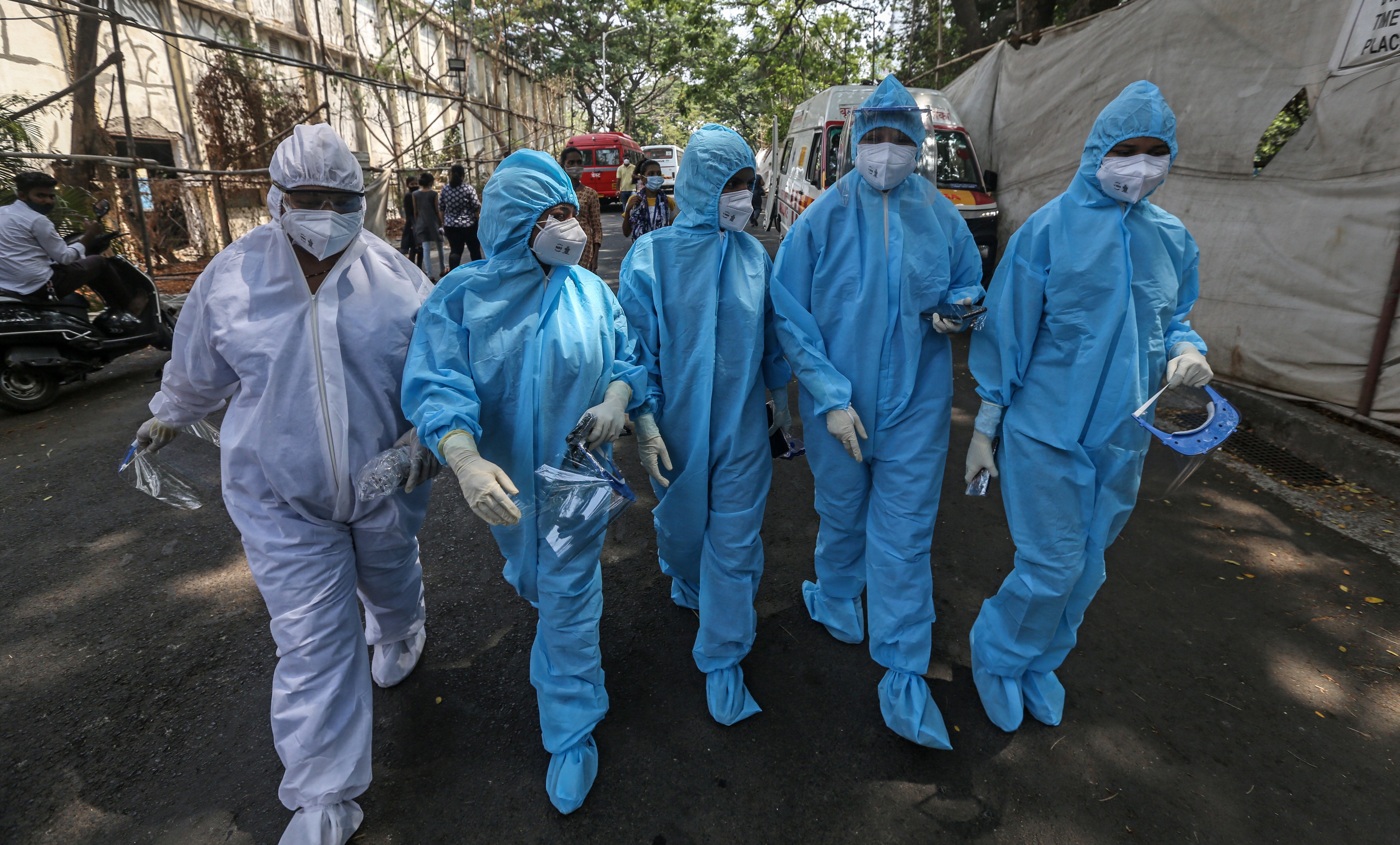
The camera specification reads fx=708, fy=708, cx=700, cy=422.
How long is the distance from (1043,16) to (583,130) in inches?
1581

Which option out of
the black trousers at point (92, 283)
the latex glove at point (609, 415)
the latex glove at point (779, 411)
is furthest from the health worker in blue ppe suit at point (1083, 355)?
the black trousers at point (92, 283)

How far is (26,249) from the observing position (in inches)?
217

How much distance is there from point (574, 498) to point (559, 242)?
0.73 m

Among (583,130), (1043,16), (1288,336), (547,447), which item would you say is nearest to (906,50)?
(1043,16)

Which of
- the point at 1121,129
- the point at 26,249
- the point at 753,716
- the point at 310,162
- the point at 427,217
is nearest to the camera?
the point at 310,162

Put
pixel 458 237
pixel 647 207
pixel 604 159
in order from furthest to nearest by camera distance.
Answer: pixel 604 159
pixel 458 237
pixel 647 207

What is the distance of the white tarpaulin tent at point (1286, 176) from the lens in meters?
4.39

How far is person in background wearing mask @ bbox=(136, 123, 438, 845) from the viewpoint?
1890 mm

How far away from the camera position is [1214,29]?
211 inches

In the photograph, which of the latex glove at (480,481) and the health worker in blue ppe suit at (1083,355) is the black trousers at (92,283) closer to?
the latex glove at (480,481)

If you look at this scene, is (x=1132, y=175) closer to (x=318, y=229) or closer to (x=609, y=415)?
(x=609, y=415)

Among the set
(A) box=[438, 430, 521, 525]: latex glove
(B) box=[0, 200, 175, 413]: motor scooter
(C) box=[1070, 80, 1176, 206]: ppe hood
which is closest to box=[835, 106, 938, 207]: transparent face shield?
(C) box=[1070, 80, 1176, 206]: ppe hood

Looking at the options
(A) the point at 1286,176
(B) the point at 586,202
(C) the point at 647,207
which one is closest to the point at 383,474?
(B) the point at 586,202

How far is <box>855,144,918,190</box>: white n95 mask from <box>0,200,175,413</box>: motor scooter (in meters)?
5.85
